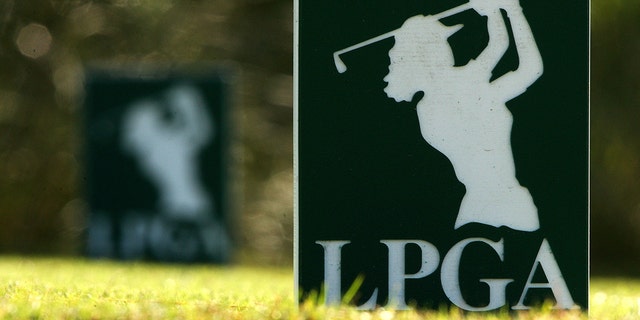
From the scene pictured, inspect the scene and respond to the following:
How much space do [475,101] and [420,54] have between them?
1.13 ft

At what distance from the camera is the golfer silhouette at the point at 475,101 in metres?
6.45

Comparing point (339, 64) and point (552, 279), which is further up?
point (339, 64)

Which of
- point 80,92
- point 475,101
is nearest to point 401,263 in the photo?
point 475,101

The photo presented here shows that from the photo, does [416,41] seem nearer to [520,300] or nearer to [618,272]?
[520,300]

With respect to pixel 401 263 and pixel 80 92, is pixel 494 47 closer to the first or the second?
pixel 401 263

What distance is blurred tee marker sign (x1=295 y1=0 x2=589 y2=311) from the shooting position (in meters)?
6.45

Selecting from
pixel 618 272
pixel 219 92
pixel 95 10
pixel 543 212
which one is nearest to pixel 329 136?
pixel 543 212

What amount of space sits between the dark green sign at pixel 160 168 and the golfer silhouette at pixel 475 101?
611 cm

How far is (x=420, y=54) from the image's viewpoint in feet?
21.2

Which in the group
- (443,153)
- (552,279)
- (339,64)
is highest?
(339,64)

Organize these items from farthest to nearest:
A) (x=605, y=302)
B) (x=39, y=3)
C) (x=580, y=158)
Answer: (x=39, y=3), (x=605, y=302), (x=580, y=158)

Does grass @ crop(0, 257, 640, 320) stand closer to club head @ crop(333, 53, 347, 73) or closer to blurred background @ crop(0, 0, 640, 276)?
club head @ crop(333, 53, 347, 73)

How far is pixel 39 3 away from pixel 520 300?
531 inches

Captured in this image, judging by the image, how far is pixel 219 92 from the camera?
40.8 ft
